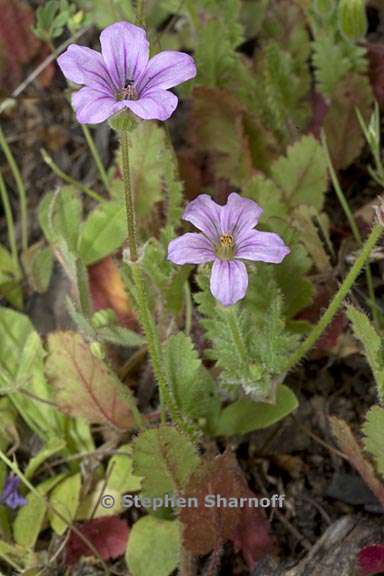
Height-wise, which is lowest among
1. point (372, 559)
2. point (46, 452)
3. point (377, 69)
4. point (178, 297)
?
point (372, 559)

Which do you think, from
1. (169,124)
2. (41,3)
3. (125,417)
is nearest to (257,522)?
(125,417)

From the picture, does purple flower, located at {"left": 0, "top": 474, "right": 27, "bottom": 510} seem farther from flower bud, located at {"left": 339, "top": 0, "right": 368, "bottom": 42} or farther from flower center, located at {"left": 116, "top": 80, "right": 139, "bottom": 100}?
flower bud, located at {"left": 339, "top": 0, "right": 368, "bottom": 42}

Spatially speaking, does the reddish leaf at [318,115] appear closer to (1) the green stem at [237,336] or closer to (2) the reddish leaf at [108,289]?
(2) the reddish leaf at [108,289]

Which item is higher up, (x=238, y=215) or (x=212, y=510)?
(x=238, y=215)

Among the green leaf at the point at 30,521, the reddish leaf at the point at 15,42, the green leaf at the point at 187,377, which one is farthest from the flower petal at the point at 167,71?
the reddish leaf at the point at 15,42

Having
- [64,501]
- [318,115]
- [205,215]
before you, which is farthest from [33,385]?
[318,115]

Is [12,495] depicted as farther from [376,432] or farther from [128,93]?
[128,93]

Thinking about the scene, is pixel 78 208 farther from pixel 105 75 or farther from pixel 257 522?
pixel 257 522
